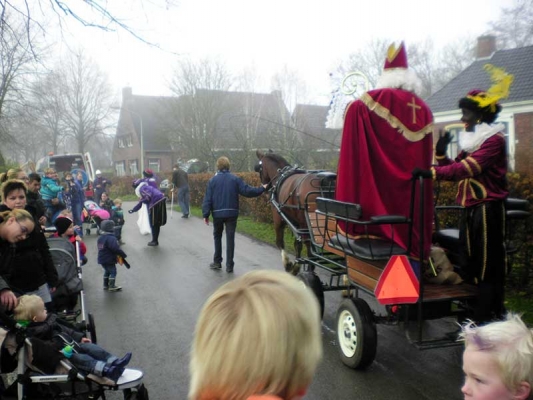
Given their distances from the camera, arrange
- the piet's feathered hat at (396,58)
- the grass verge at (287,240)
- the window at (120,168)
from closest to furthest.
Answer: the piet's feathered hat at (396,58), the grass verge at (287,240), the window at (120,168)

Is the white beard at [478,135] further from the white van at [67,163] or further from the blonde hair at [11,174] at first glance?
the white van at [67,163]

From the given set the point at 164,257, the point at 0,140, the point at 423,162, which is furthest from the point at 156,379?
the point at 0,140

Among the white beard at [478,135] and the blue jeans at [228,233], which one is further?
the blue jeans at [228,233]

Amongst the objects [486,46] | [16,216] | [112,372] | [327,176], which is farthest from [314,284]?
[486,46]

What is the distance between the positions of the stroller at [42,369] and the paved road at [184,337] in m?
0.79

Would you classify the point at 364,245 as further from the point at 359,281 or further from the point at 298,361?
the point at 298,361

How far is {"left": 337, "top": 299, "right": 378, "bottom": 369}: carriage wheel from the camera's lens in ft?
14.2

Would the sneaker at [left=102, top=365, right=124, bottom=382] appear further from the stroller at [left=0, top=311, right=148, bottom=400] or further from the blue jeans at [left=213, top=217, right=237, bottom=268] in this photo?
the blue jeans at [left=213, top=217, right=237, bottom=268]

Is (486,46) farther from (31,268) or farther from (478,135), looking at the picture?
(31,268)

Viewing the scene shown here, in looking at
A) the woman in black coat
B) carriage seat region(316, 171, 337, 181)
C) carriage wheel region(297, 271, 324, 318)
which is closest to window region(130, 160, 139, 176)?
carriage seat region(316, 171, 337, 181)

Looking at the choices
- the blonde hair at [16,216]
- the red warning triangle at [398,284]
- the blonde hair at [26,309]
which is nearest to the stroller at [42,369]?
the blonde hair at [26,309]

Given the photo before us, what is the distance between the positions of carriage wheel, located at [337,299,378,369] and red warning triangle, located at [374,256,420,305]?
18.6 inches

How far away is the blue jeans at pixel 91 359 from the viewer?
11.4ft

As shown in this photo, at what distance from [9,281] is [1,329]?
38.6 inches
